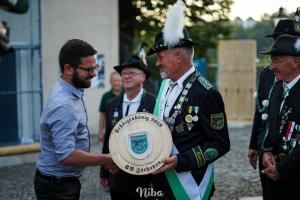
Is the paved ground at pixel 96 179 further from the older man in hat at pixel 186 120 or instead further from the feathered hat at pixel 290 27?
the older man in hat at pixel 186 120

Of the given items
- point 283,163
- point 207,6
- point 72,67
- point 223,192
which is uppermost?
point 207,6

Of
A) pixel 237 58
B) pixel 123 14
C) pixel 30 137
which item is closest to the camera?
pixel 30 137

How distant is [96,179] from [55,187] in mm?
4091

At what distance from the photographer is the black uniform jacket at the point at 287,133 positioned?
3564mm

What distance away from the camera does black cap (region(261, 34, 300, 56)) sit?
12.3 ft

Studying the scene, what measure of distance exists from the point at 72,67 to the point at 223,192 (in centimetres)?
390

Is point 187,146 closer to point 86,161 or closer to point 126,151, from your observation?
point 126,151

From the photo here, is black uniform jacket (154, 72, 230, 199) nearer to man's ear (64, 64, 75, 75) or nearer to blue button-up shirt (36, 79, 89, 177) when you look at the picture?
blue button-up shirt (36, 79, 89, 177)

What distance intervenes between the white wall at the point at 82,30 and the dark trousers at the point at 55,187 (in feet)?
23.2

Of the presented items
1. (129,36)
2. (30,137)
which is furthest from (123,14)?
(30,137)

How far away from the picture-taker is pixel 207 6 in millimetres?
4762

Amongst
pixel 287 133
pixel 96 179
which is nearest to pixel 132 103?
pixel 287 133

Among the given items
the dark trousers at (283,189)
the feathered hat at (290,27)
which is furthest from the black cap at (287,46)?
the dark trousers at (283,189)

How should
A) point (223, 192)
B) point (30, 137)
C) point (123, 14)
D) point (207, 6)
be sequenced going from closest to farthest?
point (207, 6) < point (223, 192) < point (30, 137) < point (123, 14)
